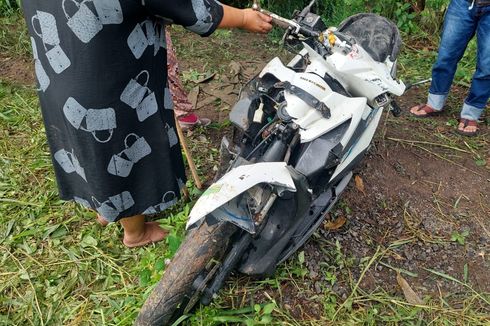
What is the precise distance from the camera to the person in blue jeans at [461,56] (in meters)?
3.12

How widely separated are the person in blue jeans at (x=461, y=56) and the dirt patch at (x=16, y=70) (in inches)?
137

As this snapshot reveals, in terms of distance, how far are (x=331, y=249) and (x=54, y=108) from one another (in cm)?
157

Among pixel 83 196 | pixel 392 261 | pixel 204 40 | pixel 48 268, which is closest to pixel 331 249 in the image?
pixel 392 261

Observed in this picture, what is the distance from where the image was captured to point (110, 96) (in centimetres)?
173

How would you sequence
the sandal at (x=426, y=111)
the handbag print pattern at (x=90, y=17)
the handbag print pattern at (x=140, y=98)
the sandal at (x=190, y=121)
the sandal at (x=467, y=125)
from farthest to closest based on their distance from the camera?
the sandal at (x=426, y=111), the sandal at (x=467, y=125), the sandal at (x=190, y=121), the handbag print pattern at (x=140, y=98), the handbag print pattern at (x=90, y=17)

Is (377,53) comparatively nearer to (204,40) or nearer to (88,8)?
(88,8)

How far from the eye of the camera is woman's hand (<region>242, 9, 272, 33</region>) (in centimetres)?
190

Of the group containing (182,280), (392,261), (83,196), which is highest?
(83,196)

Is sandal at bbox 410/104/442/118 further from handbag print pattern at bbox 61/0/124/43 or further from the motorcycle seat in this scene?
handbag print pattern at bbox 61/0/124/43

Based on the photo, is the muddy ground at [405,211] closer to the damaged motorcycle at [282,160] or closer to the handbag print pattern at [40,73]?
the damaged motorcycle at [282,160]

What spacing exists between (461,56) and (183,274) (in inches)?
110

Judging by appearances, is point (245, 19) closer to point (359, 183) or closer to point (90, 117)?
point (90, 117)

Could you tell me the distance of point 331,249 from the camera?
94.7 inches

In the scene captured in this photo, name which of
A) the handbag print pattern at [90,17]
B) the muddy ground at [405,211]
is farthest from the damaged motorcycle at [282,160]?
the handbag print pattern at [90,17]
